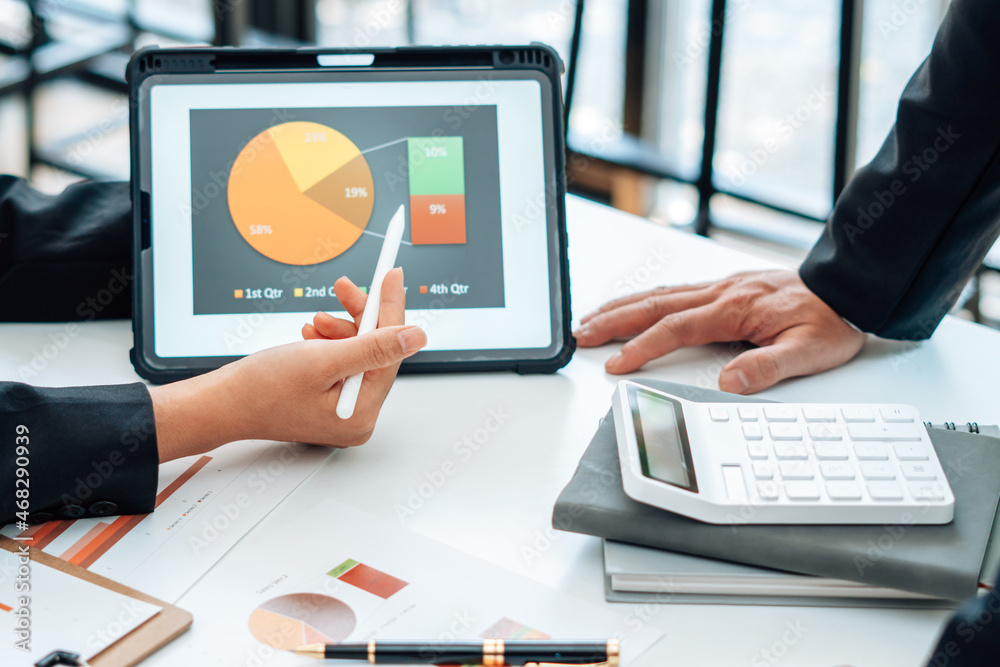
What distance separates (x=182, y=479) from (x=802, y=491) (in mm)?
537

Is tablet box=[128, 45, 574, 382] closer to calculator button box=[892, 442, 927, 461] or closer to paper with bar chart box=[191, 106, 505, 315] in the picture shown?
paper with bar chart box=[191, 106, 505, 315]

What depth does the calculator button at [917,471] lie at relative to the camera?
2.24ft

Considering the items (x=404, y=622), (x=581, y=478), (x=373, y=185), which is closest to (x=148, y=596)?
(x=404, y=622)

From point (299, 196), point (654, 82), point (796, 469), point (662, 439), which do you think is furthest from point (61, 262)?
point (654, 82)

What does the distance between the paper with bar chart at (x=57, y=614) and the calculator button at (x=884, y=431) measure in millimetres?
561

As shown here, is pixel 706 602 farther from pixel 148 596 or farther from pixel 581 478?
pixel 148 596

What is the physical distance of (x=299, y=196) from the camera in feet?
3.21

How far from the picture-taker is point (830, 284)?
42.0 inches

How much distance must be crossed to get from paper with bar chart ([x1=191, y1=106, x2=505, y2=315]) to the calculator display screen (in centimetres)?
27

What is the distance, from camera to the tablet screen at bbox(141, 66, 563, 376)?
0.98m

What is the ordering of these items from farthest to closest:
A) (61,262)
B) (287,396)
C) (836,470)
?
(61,262), (287,396), (836,470)

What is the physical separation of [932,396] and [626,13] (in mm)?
2354

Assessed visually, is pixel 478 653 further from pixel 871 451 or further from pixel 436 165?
pixel 436 165

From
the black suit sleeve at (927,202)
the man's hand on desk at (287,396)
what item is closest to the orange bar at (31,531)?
the man's hand on desk at (287,396)
